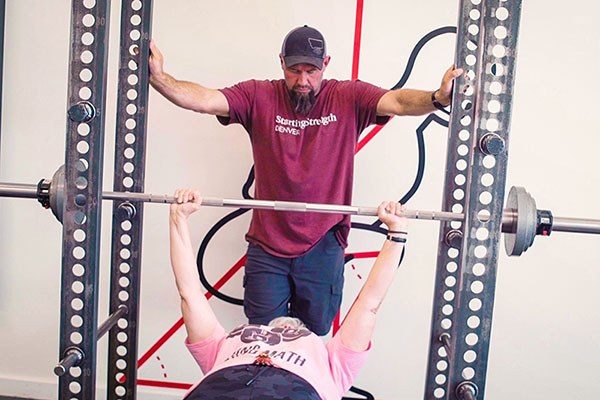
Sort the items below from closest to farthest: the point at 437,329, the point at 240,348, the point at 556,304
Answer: the point at 240,348 < the point at 437,329 < the point at 556,304

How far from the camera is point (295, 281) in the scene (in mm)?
2199

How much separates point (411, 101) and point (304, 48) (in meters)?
0.44

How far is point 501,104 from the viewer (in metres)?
1.47

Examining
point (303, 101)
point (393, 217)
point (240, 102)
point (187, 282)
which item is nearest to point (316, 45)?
point (303, 101)

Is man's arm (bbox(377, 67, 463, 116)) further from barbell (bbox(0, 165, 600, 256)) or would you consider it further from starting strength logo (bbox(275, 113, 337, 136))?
barbell (bbox(0, 165, 600, 256))

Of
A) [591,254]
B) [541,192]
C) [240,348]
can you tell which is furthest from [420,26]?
[240,348]

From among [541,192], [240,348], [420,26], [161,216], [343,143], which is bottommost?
[240,348]

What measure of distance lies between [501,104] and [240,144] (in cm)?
134

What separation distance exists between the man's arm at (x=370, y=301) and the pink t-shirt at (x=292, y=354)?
27 mm

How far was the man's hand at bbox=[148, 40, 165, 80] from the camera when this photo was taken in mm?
1881

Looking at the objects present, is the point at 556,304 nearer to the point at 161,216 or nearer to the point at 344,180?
the point at 344,180

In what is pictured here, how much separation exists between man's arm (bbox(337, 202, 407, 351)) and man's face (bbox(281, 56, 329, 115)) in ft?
2.63

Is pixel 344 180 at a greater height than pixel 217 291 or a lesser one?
greater

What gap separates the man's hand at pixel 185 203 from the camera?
63.1 inches
